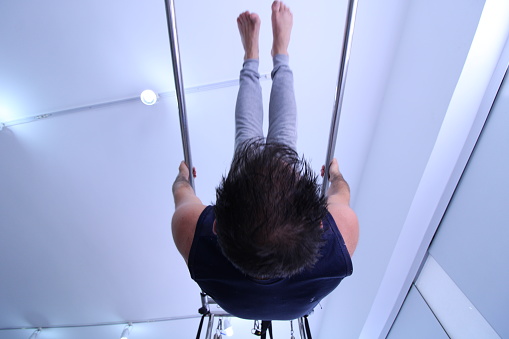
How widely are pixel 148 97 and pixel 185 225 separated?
75cm

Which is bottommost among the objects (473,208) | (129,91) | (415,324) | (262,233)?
(415,324)

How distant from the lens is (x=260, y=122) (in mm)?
892

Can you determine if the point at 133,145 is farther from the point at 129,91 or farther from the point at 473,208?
the point at 473,208

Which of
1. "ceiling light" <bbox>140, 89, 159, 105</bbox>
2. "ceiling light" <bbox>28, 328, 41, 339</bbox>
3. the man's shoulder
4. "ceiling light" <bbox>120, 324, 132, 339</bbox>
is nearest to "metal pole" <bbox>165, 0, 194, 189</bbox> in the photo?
the man's shoulder

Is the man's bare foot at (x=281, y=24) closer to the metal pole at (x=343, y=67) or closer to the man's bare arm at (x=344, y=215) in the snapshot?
the metal pole at (x=343, y=67)

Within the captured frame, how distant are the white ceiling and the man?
37 cm

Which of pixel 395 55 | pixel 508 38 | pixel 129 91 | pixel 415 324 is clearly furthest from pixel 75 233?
pixel 508 38

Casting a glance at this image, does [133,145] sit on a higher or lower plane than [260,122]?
lower

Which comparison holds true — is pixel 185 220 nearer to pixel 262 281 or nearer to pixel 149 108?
pixel 262 281

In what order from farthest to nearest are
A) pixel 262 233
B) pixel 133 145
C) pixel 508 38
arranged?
pixel 133 145, pixel 508 38, pixel 262 233

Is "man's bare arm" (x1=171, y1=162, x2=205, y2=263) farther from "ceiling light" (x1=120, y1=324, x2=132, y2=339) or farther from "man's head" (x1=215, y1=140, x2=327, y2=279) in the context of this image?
"ceiling light" (x1=120, y1=324, x2=132, y2=339)

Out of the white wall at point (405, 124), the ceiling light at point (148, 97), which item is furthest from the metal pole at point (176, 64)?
the white wall at point (405, 124)

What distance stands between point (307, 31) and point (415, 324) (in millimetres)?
1602

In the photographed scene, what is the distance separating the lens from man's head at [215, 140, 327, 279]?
→ 0.45 metres
